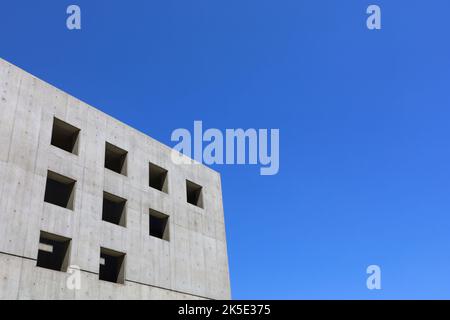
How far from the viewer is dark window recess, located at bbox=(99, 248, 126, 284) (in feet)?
82.9

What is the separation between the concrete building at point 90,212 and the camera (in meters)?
21.5

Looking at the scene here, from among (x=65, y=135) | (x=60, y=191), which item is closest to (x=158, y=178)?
(x=65, y=135)

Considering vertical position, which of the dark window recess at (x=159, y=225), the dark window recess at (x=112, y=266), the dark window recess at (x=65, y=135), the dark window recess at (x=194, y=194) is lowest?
the dark window recess at (x=112, y=266)

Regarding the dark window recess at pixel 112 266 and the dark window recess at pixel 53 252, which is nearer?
the dark window recess at pixel 53 252

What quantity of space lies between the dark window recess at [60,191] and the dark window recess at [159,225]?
594cm

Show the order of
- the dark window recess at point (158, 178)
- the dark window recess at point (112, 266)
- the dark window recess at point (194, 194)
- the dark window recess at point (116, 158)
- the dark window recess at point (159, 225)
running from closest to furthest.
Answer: the dark window recess at point (112, 266)
the dark window recess at point (116, 158)
the dark window recess at point (159, 225)
the dark window recess at point (158, 178)
the dark window recess at point (194, 194)

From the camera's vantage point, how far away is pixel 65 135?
27.5 metres

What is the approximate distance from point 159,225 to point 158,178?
3.84 m

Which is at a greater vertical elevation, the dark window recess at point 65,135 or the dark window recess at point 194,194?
the dark window recess at point 65,135

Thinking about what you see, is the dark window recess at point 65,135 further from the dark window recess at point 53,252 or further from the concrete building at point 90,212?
the dark window recess at point 53,252

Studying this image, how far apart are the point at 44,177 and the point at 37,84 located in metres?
6.09

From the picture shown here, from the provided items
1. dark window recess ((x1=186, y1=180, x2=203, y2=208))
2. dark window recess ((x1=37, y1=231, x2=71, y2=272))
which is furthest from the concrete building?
dark window recess ((x1=186, y1=180, x2=203, y2=208))

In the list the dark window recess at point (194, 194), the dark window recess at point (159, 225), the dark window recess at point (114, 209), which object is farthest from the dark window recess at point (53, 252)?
the dark window recess at point (194, 194)
